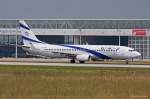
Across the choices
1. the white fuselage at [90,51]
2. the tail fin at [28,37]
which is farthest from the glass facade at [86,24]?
the white fuselage at [90,51]

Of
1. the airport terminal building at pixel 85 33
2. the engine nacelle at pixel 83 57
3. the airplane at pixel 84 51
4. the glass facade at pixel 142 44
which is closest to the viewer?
the engine nacelle at pixel 83 57

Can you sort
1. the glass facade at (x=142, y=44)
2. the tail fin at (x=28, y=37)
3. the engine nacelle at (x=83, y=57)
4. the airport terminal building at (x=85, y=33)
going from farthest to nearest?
the glass facade at (x=142, y=44), the airport terminal building at (x=85, y=33), the tail fin at (x=28, y=37), the engine nacelle at (x=83, y=57)

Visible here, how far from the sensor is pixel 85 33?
129750mm

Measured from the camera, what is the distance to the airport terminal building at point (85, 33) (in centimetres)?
12825

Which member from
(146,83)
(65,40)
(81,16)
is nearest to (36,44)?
(65,40)

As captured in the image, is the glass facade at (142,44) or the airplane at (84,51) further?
the glass facade at (142,44)

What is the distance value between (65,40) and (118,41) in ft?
41.3

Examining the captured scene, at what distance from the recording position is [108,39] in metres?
129

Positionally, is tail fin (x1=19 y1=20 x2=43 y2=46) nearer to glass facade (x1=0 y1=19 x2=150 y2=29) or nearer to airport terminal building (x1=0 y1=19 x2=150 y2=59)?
airport terminal building (x1=0 y1=19 x2=150 y2=59)

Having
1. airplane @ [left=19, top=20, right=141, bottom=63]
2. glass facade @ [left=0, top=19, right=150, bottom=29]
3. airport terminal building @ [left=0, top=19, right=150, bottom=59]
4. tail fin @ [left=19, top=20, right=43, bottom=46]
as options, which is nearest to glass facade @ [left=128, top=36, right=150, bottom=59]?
airport terminal building @ [left=0, top=19, right=150, bottom=59]

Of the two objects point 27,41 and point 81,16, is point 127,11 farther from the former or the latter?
point 27,41

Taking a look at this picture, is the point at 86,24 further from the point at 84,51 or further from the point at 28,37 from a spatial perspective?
the point at 84,51

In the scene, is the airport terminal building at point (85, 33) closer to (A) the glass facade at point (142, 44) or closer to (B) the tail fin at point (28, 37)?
(A) the glass facade at point (142, 44)

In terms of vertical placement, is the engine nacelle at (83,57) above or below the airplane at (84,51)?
below
